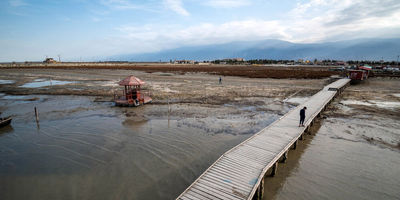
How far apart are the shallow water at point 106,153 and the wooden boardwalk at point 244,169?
1562 mm

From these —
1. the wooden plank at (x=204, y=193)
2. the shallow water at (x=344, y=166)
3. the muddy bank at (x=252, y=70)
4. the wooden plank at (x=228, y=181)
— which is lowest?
the shallow water at (x=344, y=166)

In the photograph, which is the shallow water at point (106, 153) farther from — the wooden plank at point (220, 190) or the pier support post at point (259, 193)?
the pier support post at point (259, 193)

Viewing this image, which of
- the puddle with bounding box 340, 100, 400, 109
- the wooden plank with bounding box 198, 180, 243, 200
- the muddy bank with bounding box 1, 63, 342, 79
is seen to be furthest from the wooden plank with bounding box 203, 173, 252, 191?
the muddy bank with bounding box 1, 63, 342, 79

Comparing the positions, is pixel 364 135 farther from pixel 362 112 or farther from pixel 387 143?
pixel 362 112

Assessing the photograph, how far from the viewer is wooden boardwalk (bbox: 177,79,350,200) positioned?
6.92 m

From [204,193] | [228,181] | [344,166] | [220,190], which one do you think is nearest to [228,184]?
[228,181]

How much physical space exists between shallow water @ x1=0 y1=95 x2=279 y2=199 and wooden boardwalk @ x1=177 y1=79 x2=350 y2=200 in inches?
61.5

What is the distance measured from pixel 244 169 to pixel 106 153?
26.1ft

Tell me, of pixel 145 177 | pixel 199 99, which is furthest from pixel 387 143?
pixel 199 99

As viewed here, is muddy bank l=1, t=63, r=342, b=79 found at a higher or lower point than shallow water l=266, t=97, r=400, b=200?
higher

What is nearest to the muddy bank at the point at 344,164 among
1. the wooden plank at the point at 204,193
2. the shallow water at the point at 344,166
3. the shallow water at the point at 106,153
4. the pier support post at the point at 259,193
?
the shallow water at the point at 344,166

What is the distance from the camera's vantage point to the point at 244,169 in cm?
833

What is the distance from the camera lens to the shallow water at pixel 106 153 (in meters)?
8.61

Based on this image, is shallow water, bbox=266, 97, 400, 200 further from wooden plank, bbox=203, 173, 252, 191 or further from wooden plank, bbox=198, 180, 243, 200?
wooden plank, bbox=198, 180, 243, 200
